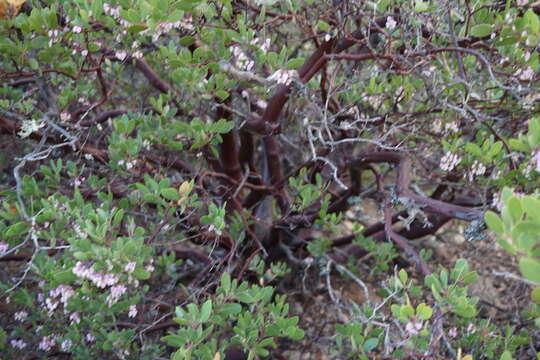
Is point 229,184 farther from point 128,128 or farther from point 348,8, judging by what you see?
point 348,8

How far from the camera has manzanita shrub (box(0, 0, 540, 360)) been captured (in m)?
1.40

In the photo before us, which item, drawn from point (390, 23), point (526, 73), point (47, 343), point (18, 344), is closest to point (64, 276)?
point (47, 343)

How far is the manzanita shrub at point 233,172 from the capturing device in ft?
4.59

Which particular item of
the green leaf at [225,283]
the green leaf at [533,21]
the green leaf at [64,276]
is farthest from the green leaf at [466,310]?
the green leaf at [64,276]

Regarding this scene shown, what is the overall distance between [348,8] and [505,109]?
0.95 m

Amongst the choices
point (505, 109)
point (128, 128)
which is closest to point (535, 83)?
point (505, 109)

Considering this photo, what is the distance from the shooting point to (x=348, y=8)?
1754 mm

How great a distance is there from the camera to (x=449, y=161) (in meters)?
1.76

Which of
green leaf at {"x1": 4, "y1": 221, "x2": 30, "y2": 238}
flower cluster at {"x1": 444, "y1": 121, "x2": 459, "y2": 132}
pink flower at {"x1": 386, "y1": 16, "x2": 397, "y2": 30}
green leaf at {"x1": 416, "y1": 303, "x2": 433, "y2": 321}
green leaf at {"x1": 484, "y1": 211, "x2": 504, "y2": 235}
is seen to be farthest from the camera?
flower cluster at {"x1": 444, "y1": 121, "x2": 459, "y2": 132}

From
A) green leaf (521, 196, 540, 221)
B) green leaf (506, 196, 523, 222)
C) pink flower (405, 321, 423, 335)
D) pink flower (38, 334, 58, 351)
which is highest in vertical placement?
green leaf (521, 196, 540, 221)

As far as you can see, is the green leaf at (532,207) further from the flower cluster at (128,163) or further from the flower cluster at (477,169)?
the flower cluster at (128,163)

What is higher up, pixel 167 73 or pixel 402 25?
pixel 402 25

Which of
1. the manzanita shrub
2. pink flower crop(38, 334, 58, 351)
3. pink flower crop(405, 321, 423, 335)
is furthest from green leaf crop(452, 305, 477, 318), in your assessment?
pink flower crop(38, 334, 58, 351)

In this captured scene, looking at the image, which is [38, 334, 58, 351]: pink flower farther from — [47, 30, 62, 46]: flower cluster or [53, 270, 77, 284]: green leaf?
[47, 30, 62, 46]: flower cluster
